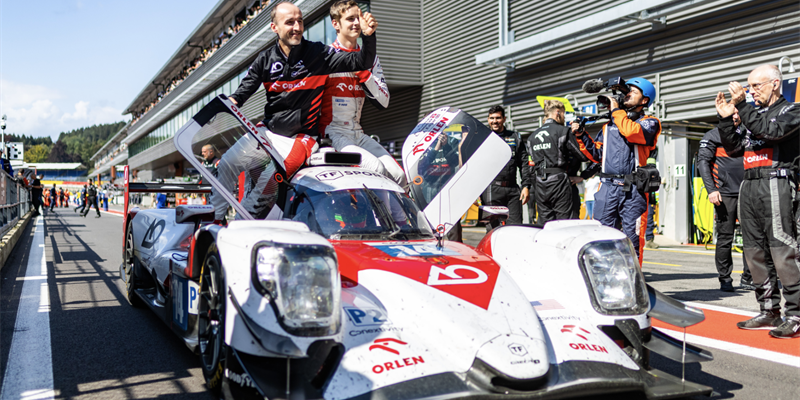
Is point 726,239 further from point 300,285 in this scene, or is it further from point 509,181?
point 300,285

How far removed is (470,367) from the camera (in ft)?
7.85

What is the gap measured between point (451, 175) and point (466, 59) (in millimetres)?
15255

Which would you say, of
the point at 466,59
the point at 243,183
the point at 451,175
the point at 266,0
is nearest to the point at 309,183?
the point at 243,183

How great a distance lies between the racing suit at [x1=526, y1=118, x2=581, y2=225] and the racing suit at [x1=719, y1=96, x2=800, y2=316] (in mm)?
1503

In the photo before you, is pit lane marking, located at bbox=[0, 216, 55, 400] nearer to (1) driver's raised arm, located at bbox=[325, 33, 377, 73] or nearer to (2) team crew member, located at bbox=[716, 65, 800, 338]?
(1) driver's raised arm, located at bbox=[325, 33, 377, 73]

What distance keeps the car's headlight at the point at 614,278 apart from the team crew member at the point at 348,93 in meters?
2.07

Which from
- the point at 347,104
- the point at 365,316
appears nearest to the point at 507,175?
the point at 347,104

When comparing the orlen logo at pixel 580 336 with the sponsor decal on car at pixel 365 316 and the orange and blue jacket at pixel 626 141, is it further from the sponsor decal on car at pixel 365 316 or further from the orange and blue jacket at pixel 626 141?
the orange and blue jacket at pixel 626 141

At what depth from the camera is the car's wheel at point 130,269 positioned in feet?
17.7

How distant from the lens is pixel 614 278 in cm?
303

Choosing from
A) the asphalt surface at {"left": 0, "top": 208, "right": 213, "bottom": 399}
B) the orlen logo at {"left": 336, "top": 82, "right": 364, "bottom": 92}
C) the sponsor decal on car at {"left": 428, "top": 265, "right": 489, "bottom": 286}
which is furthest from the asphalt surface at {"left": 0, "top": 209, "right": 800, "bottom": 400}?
the orlen logo at {"left": 336, "top": 82, "right": 364, "bottom": 92}

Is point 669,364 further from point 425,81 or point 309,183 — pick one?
point 425,81

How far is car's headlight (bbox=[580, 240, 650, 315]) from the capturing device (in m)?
2.95

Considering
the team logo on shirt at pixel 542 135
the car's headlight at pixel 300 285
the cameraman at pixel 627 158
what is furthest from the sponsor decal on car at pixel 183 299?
the team logo on shirt at pixel 542 135
